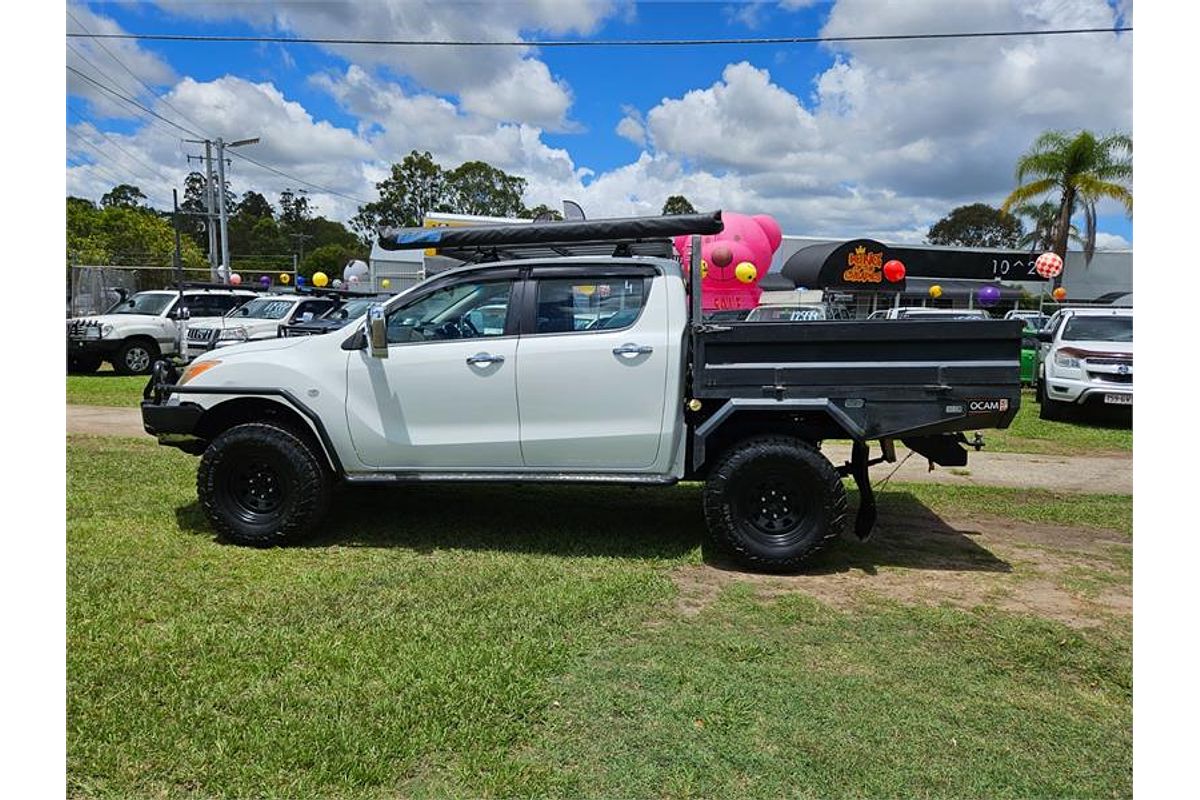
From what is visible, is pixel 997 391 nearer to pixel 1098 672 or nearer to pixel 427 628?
pixel 1098 672

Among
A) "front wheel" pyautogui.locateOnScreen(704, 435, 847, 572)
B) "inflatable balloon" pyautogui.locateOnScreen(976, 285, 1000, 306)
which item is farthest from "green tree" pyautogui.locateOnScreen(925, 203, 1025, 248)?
"front wheel" pyautogui.locateOnScreen(704, 435, 847, 572)

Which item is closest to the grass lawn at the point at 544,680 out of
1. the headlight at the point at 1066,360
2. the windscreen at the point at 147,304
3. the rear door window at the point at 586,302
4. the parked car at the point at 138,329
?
the rear door window at the point at 586,302

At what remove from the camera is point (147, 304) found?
1672cm

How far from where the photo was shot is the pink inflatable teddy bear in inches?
648

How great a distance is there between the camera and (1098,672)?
3695mm

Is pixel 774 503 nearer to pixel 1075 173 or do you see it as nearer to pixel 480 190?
pixel 1075 173

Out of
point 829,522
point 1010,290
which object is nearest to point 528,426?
point 829,522

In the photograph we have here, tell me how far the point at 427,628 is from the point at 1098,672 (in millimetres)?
3066

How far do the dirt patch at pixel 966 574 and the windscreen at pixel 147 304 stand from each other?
49.7 ft

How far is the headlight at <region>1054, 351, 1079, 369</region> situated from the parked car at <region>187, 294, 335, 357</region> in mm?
12162

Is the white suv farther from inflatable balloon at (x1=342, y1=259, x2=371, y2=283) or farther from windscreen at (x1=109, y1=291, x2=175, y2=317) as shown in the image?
inflatable balloon at (x1=342, y1=259, x2=371, y2=283)

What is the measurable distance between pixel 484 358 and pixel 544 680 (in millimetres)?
2173

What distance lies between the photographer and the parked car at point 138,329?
15156 millimetres

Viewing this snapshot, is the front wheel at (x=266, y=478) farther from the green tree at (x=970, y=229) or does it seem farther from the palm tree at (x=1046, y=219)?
the green tree at (x=970, y=229)
